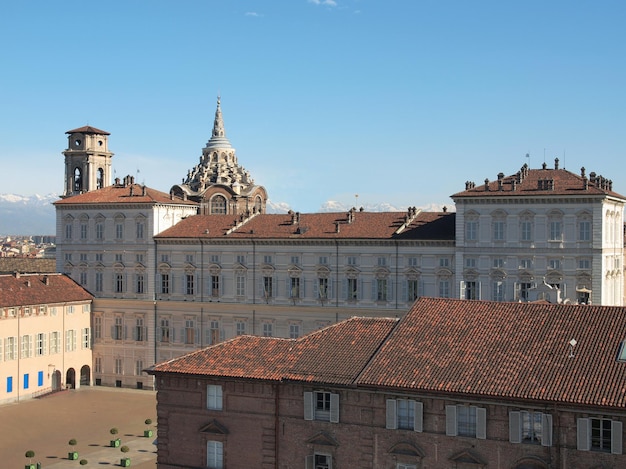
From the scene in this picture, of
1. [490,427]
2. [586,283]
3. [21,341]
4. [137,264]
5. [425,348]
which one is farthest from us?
[137,264]

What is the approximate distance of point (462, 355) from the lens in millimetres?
41781

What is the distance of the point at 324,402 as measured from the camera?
4319cm

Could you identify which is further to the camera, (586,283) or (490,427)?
(586,283)

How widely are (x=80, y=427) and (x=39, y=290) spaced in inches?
628

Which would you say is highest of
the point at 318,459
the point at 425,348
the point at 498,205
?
the point at 498,205

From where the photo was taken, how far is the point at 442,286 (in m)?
74.4

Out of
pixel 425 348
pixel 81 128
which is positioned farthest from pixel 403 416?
pixel 81 128

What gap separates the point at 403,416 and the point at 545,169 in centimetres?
3705

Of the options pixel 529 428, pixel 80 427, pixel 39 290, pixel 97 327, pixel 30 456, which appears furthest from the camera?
pixel 97 327

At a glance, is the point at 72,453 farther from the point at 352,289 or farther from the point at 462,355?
the point at 462,355

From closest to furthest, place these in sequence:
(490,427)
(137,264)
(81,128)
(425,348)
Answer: (490,427), (425,348), (137,264), (81,128)

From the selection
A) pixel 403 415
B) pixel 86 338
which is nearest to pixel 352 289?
pixel 86 338

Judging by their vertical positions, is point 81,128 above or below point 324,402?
above

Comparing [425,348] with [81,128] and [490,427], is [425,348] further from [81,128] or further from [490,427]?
[81,128]
